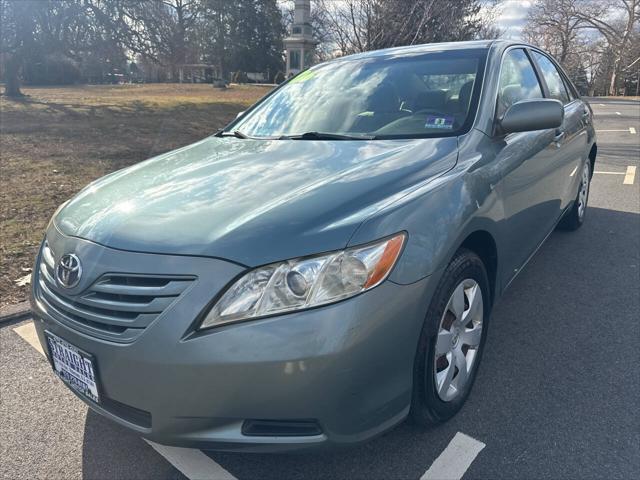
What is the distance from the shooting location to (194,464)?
223 cm

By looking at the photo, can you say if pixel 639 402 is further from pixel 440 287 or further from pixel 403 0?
pixel 403 0

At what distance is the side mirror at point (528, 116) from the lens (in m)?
2.69

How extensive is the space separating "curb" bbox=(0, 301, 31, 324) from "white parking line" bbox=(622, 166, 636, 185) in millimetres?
7530

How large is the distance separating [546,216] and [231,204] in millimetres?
2392

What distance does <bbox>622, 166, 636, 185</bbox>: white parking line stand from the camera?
757cm

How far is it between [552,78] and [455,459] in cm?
328

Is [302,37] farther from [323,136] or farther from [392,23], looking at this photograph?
[323,136]

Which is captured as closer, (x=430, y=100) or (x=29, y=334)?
(x=430, y=100)

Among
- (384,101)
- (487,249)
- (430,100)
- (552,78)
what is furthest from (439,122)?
(552,78)

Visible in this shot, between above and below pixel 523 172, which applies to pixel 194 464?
below

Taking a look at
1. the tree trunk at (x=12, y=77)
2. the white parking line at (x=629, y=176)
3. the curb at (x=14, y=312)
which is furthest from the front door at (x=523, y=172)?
the tree trunk at (x=12, y=77)

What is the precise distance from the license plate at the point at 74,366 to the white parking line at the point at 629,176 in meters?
7.69

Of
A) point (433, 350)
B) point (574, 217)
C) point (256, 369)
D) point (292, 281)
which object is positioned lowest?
point (574, 217)

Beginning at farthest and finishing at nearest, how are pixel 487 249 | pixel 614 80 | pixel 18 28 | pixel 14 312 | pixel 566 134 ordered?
pixel 614 80
pixel 18 28
pixel 566 134
pixel 14 312
pixel 487 249
